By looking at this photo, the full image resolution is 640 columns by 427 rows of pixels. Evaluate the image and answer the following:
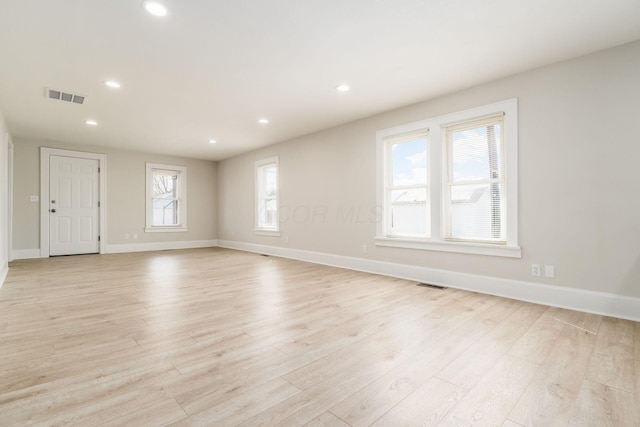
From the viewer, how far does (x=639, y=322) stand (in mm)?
2559

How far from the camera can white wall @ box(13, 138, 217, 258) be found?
6035 mm

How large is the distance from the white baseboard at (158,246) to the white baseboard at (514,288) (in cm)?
466

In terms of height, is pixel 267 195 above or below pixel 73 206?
above

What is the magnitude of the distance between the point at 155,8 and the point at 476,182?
11.8 ft

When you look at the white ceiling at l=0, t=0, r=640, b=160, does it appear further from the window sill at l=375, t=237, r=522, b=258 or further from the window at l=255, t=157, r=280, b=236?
the window at l=255, t=157, r=280, b=236

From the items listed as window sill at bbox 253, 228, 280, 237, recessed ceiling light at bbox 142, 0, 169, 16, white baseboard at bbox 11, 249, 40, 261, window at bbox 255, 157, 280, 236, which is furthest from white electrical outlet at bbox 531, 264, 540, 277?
white baseboard at bbox 11, 249, 40, 261

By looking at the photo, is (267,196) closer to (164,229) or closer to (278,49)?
(164,229)

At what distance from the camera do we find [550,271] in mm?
3078

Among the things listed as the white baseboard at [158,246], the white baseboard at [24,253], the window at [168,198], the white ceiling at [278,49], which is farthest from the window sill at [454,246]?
the white baseboard at [24,253]

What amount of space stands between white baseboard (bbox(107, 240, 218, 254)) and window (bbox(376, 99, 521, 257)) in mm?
5653

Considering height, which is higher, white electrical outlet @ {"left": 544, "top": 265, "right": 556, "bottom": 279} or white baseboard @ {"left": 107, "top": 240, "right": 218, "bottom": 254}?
white electrical outlet @ {"left": 544, "top": 265, "right": 556, "bottom": 279}

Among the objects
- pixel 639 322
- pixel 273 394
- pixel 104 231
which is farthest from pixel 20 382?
pixel 104 231

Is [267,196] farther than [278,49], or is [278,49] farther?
[267,196]

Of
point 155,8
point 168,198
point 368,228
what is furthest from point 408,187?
point 168,198
